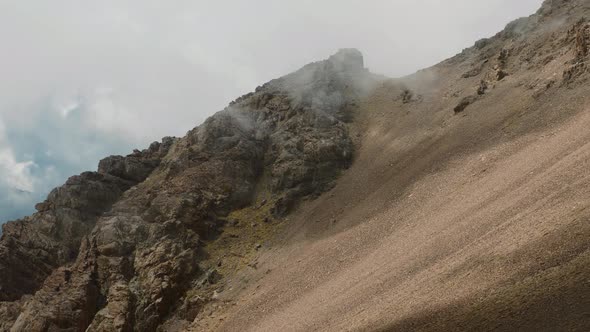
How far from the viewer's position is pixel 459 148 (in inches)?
1743

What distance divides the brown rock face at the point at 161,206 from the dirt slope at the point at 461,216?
5707 mm

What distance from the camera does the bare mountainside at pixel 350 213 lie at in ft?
70.1

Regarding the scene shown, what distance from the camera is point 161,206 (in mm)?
55125

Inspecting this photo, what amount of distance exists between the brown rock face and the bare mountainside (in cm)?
23

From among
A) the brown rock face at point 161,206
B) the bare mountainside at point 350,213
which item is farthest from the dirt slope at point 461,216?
the brown rock face at point 161,206

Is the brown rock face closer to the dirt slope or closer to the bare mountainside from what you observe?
the bare mountainside

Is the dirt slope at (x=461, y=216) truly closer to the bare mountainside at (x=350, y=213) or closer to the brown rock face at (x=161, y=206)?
the bare mountainside at (x=350, y=213)

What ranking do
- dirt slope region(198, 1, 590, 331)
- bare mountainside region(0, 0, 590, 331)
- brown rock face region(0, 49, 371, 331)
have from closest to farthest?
dirt slope region(198, 1, 590, 331) < bare mountainside region(0, 0, 590, 331) < brown rock face region(0, 49, 371, 331)

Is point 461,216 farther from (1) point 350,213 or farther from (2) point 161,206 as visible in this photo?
(2) point 161,206

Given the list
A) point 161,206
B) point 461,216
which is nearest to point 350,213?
point 461,216

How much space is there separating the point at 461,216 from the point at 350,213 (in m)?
15.7

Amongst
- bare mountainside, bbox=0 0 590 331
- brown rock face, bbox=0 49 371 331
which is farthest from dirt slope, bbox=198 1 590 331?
brown rock face, bbox=0 49 371 331

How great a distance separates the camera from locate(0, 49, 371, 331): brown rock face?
45.2m

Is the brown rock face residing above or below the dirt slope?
above
